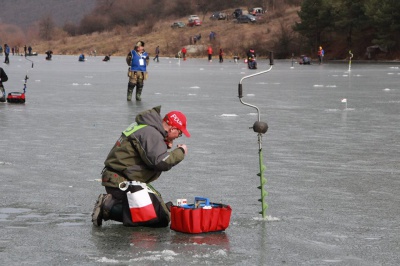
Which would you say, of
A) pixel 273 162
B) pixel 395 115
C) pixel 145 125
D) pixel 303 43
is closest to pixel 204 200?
pixel 145 125

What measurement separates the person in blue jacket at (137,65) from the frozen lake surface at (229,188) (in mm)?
3681

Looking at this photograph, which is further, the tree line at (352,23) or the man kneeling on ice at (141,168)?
the tree line at (352,23)

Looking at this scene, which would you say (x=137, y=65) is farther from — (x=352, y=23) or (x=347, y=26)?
(x=347, y=26)

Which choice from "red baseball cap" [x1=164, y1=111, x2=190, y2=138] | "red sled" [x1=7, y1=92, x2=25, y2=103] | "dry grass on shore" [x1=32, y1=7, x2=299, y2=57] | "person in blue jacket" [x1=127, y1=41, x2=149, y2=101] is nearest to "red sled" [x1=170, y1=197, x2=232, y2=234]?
"red baseball cap" [x1=164, y1=111, x2=190, y2=138]

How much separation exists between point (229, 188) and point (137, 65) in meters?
15.9

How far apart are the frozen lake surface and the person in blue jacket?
368cm

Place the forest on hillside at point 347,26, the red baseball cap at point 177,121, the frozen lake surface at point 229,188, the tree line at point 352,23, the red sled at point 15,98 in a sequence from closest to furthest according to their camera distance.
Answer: the frozen lake surface at point 229,188, the red baseball cap at point 177,121, the red sled at point 15,98, the tree line at point 352,23, the forest on hillside at point 347,26

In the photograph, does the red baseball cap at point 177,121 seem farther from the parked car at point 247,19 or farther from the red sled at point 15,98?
the parked car at point 247,19

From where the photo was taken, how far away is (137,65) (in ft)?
85.1

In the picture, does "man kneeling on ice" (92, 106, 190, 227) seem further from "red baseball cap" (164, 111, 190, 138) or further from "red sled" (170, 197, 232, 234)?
"red sled" (170, 197, 232, 234)

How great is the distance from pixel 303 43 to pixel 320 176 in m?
101

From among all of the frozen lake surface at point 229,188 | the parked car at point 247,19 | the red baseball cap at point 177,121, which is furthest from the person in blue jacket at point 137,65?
the parked car at point 247,19

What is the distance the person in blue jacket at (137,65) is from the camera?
83.9 ft

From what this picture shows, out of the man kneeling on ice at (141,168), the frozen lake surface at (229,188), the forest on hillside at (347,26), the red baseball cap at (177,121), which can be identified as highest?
the forest on hillside at (347,26)
